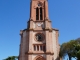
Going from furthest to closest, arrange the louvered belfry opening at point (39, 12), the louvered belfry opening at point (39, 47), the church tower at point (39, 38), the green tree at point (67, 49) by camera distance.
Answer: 1. the louvered belfry opening at point (39, 12)
2. the green tree at point (67, 49)
3. the louvered belfry opening at point (39, 47)
4. the church tower at point (39, 38)

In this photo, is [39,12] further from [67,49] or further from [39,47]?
[67,49]

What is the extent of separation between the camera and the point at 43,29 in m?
41.5

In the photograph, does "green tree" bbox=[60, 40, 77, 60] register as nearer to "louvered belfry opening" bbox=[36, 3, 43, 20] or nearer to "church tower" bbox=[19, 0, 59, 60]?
"church tower" bbox=[19, 0, 59, 60]

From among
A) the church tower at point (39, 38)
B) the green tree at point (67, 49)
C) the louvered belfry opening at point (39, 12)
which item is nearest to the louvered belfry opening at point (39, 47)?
the church tower at point (39, 38)

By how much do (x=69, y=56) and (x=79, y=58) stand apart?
14.5 meters

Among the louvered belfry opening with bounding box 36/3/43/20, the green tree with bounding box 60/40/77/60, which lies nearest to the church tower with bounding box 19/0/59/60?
the louvered belfry opening with bounding box 36/3/43/20

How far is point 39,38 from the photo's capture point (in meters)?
41.1

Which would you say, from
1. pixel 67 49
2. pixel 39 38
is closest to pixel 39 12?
pixel 39 38

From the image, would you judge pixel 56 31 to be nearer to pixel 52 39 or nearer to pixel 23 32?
pixel 52 39

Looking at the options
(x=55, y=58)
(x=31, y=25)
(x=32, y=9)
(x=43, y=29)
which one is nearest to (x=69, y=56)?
(x=55, y=58)

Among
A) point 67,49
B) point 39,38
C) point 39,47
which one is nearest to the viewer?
point 39,47

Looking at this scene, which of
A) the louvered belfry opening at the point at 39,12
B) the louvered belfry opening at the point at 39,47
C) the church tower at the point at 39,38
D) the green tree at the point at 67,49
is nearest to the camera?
the church tower at the point at 39,38

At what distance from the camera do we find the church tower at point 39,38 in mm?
38500

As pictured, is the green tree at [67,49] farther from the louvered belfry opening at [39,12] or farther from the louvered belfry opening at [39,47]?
the louvered belfry opening at [39,12]
